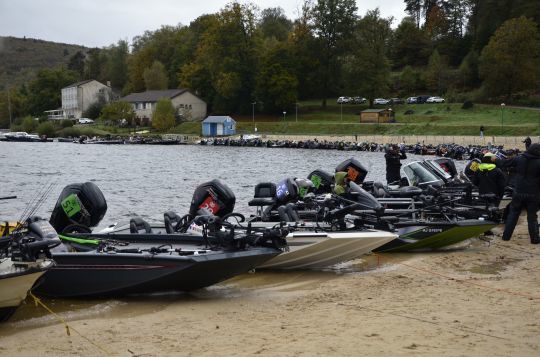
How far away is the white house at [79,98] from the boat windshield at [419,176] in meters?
125

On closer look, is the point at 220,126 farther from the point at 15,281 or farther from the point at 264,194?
the point at 15,281

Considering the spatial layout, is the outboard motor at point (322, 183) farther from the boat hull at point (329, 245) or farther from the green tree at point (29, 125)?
the green tree at point (29, 125)

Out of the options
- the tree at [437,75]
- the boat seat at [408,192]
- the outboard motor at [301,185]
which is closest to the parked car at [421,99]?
the tree at [437,75]

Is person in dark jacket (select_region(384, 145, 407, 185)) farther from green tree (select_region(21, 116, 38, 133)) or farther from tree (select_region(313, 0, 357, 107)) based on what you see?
green tree (select_region(21, 116, 38, 133))

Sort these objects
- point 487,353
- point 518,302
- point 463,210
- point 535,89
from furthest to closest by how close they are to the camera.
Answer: point 535,89
point 463,210
point 518,302
point 487,353

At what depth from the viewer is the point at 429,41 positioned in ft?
387

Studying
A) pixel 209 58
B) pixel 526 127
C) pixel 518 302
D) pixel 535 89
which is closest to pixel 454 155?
pixel 526 127

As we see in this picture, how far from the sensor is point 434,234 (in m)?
15.4

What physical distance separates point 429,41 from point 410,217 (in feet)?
353

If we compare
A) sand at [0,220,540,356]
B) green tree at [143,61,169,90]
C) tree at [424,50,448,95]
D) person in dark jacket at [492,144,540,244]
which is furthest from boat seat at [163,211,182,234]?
green tree at [143,61,169,90]

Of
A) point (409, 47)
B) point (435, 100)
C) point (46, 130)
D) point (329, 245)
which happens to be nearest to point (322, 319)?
point (329, 245)

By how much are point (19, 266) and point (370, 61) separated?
92.5m

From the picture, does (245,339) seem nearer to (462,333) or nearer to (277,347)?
(277,347)

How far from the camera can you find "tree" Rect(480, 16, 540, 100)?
279ft
